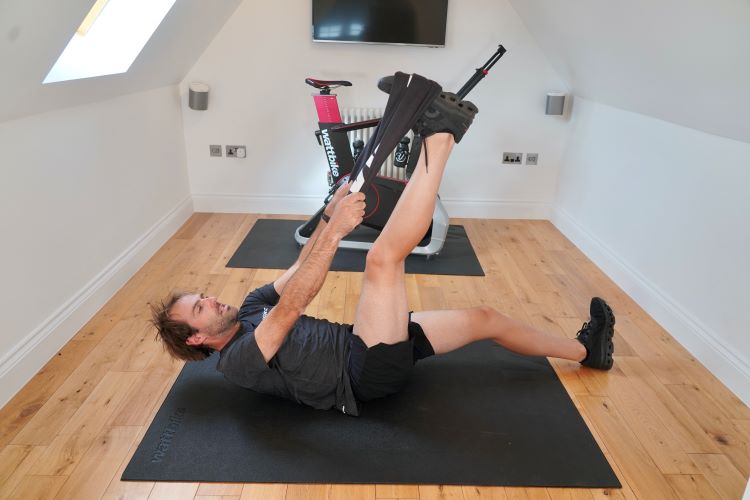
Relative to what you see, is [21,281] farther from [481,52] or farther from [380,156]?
[481,52]

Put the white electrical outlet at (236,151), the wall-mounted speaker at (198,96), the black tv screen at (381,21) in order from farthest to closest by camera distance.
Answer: the white electrical outlet at (236,151), the wall-mounted speaker at (198,96), the black tv screen at (381,21)

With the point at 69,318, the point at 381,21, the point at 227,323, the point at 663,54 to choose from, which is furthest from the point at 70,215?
the point at 663,54

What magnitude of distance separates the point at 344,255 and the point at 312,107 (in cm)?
120

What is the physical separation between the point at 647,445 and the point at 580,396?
310 mm

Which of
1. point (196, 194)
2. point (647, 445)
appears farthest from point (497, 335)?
point (196, 194)

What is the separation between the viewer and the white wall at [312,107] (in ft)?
12.6

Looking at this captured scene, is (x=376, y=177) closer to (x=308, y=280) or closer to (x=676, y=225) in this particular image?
(x=676, y=225)

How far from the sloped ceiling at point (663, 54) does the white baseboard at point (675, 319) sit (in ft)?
2.68

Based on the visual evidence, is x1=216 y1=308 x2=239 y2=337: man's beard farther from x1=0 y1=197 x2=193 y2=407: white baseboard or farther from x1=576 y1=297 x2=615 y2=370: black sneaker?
x1=576 y1=297 x2=615 y2=370: black sneaker

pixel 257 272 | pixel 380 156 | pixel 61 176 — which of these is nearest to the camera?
pixel 380 156

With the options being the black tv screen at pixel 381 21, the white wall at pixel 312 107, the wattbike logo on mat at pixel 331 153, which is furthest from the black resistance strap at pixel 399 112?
the white wall at pixel 312 107

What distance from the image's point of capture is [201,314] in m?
1.82

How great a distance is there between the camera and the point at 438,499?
1.68 meters

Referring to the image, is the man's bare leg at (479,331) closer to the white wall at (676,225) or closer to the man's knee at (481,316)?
the man's knee at (481,316)
